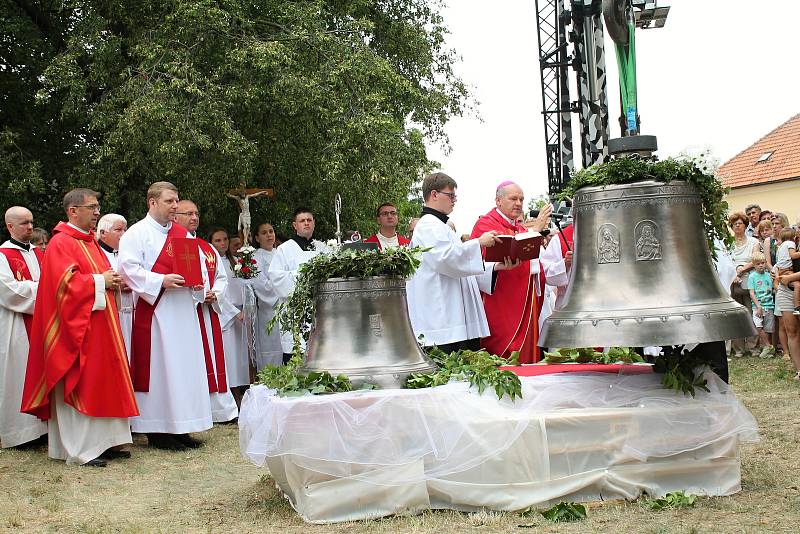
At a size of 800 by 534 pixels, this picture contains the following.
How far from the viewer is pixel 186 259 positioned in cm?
859

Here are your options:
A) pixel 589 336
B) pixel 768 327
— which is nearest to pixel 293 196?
pixel 768 327

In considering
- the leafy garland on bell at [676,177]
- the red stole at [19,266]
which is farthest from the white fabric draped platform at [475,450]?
the red stole at [19,266]

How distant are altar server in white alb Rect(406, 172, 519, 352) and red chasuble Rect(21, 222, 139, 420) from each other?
2.51m

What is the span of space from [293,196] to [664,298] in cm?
1213

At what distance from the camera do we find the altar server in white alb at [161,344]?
28.2 ft

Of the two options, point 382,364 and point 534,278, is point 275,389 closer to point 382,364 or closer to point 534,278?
point 382,364

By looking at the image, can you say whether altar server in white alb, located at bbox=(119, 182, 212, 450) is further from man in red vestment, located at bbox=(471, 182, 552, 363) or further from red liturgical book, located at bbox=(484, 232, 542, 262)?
red liturgical book, located at bbox=(484, 232, 542, 262)

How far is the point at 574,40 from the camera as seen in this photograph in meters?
15.6

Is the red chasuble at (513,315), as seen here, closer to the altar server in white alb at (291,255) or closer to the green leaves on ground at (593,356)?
the green leaves on ground at (593,356)

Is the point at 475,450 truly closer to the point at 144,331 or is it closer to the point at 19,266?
the point at 144,331

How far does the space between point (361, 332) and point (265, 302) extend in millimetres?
6244

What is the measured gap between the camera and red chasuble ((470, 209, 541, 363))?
8281 mm

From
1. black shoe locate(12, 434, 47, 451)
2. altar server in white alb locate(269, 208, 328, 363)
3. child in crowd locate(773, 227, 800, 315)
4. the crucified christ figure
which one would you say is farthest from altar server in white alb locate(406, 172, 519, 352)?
child in crowd locate(773, 227, 800, 315)

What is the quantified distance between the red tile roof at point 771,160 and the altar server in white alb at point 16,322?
34690 millimetres
